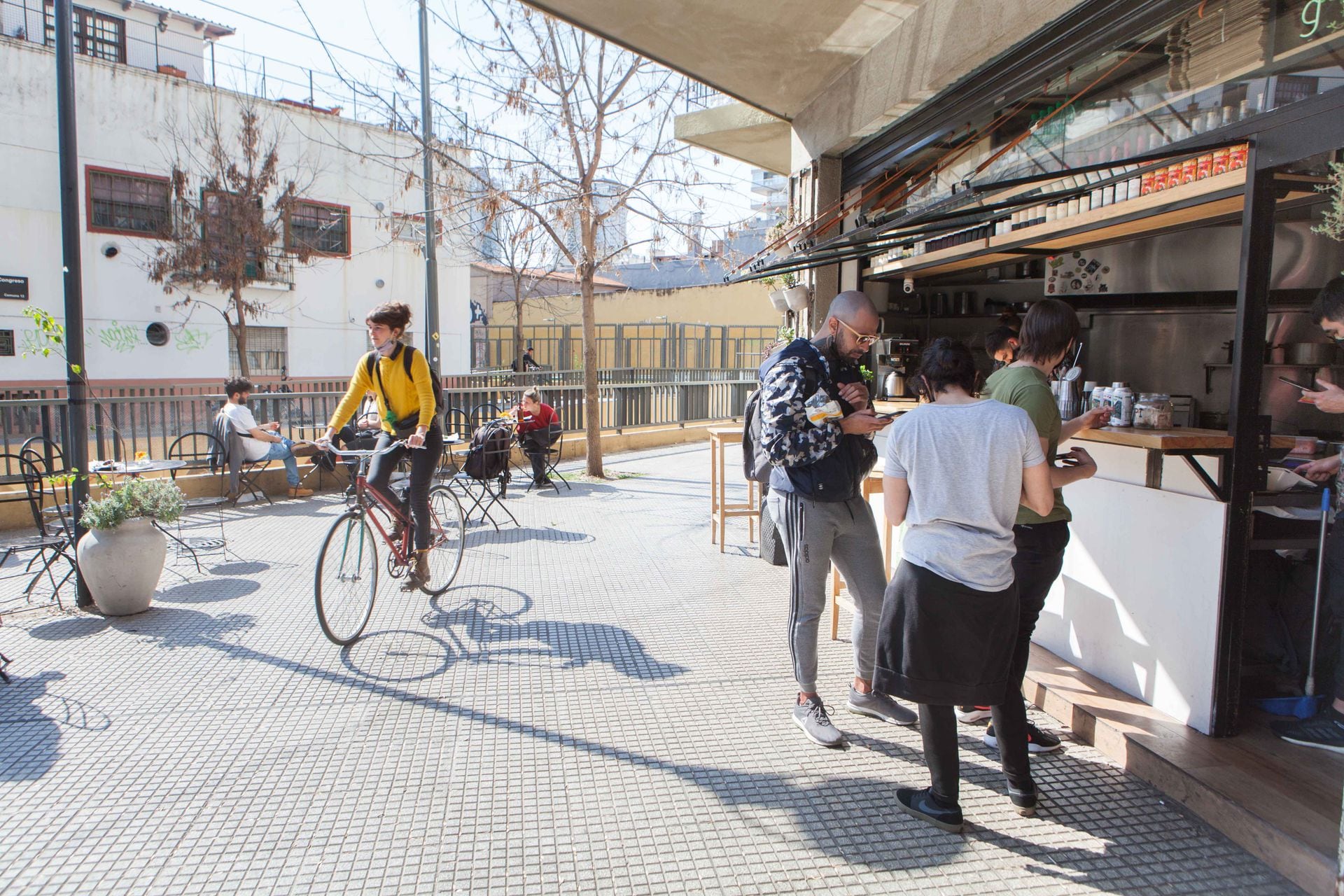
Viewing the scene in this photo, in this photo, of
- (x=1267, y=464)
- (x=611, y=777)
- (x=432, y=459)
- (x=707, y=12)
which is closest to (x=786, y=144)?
(x=707, y=12)

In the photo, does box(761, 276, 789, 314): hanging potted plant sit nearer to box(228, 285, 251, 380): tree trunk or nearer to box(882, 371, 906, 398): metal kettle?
box(882, 371, 906, 398): metal kettle

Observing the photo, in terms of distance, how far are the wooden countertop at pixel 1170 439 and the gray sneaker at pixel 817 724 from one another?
5.54 feet

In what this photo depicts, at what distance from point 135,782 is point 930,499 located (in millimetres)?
3190

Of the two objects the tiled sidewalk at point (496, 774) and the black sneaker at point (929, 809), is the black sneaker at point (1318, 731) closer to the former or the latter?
the tiled sidewalk at point (496, 774)

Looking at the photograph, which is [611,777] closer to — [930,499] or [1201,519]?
[930,499]

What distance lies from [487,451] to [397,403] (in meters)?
3.14

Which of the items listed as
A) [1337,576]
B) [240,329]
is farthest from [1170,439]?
[240,329]

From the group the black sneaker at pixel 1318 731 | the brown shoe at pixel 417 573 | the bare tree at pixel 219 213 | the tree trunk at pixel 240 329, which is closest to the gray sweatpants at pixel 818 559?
the black sneaker at pixel 1318 731

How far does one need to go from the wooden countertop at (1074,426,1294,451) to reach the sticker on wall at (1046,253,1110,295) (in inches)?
212

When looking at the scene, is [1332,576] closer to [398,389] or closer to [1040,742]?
[1040,742]

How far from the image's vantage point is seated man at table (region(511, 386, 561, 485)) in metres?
10.2

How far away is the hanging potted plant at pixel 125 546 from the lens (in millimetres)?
5301

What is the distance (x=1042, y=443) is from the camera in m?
3.23

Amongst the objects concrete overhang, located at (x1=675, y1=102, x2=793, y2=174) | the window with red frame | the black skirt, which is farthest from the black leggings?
the window with red frame
